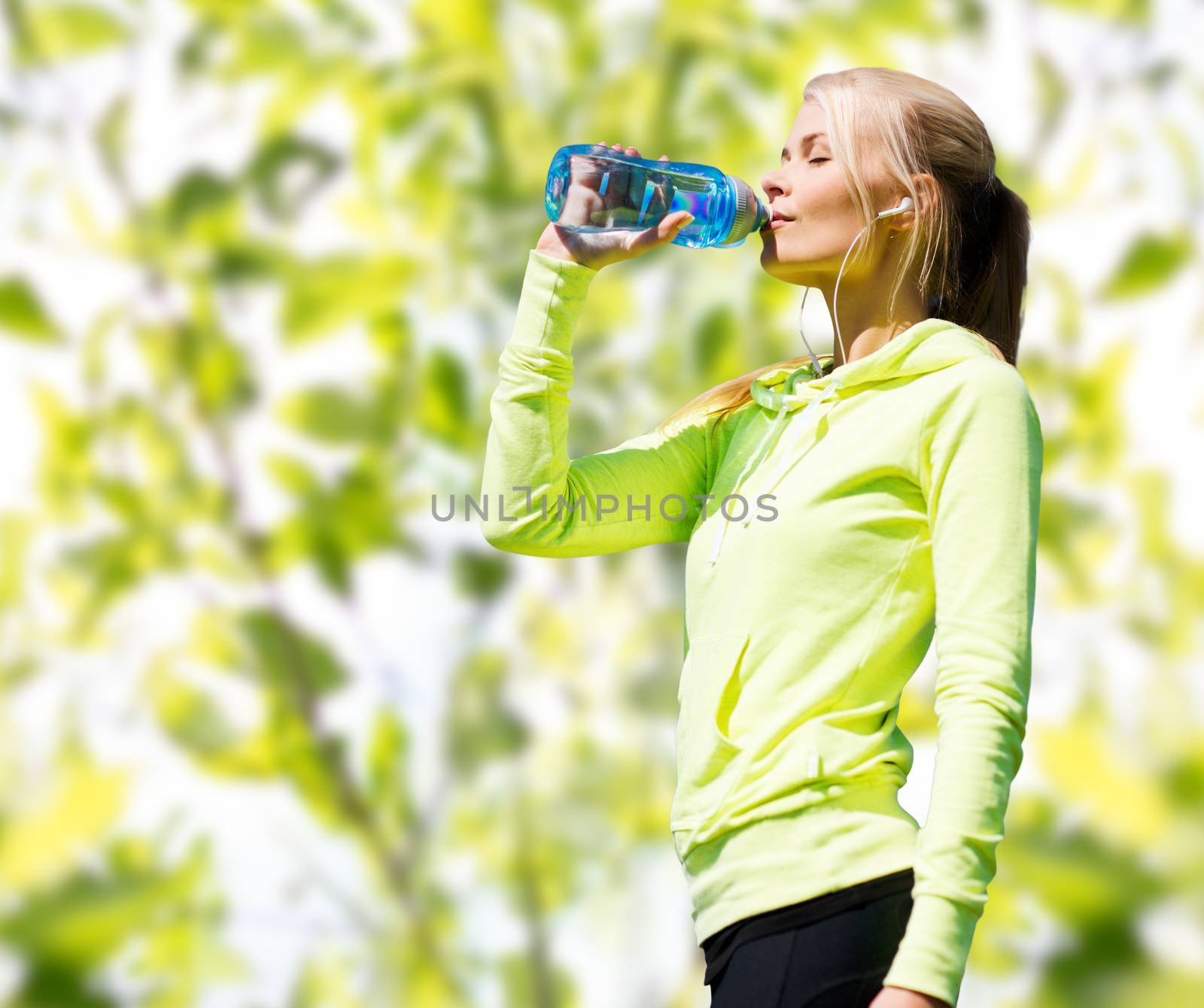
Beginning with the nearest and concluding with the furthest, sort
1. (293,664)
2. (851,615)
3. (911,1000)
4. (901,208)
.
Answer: (911,1000) < (851,615) < (901,208) < (293,664)

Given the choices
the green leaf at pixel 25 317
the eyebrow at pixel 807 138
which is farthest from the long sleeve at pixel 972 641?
the green leaf at pixel 25 317

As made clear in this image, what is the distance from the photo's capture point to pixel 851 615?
2.47ft

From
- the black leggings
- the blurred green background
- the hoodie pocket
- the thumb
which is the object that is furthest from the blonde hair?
the blurred green background

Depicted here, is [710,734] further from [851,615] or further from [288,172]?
[288,172]

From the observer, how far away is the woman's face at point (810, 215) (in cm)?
85

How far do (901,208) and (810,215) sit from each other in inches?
2.3

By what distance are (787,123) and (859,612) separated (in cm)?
118

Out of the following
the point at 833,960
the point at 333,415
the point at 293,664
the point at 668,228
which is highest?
the point at 668,228

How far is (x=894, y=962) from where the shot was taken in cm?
65

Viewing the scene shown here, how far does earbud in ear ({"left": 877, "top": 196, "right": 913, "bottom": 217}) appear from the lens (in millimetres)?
852

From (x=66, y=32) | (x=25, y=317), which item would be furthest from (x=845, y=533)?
(x=66, y=32)

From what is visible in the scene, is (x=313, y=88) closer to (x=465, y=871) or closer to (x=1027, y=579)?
(x=465, y=871)

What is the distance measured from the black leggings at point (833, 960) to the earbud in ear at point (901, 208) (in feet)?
1.38

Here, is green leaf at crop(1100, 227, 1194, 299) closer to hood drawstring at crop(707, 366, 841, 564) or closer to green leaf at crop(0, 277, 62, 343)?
hood drawstring at crop(707, 366, 841, 564)
